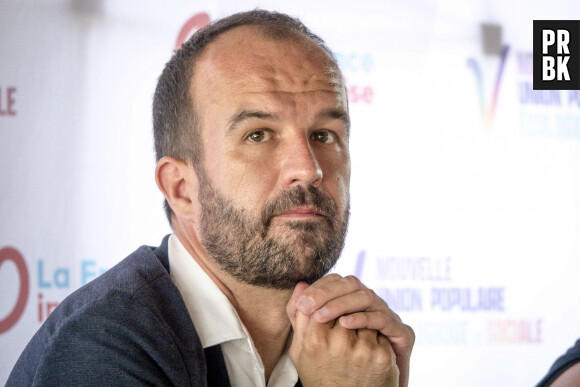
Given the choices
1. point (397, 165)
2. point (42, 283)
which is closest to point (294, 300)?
point (42, 283)

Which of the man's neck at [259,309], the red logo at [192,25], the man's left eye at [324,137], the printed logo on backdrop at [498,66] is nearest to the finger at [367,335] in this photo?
the man's neck at [259,309]

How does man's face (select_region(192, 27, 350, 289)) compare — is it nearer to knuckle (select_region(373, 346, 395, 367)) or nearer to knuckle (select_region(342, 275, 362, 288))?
knuckle (select_region(342, 275, 362, 288))

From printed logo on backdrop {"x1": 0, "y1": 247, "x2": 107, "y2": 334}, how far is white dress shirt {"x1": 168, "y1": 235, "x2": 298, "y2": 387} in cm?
128

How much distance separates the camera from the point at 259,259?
4.38 ft

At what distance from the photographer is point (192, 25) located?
2.84 meters

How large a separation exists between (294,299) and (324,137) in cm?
37

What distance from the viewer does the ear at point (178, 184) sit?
1488mm

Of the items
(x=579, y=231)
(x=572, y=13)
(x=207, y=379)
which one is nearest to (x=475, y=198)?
(x=579, y=231)

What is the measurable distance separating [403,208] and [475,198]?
42cm

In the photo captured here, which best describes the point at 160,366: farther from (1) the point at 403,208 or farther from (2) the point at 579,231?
(2) the point at 579,231

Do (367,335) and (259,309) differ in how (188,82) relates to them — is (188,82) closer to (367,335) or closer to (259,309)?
(259,309)

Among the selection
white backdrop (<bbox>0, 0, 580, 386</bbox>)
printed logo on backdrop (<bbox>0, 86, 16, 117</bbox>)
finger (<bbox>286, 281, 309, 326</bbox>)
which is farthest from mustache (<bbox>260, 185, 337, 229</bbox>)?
printed logo on backdrop (<bbox>0, 86, 16, 117</bbox>)

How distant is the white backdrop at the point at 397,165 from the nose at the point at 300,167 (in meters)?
1.49

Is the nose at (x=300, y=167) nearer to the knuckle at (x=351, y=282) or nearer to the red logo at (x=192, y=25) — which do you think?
the knuckle at (x=351, y=282)
